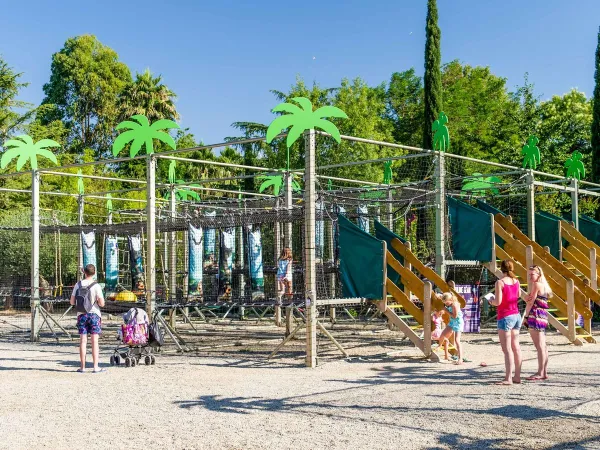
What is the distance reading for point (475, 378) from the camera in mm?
10156

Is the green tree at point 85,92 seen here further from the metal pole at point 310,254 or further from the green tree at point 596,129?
the metal pole at point 310,254

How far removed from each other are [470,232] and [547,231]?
374 cm

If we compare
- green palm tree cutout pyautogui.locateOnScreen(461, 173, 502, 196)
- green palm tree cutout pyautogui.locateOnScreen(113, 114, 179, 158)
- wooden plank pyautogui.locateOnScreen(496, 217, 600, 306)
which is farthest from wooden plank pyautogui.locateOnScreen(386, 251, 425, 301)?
green palm tree cutout pyautogui.locateOnScreen(113, 114, 179, 158)

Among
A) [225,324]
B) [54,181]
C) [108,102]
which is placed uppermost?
[108,102]

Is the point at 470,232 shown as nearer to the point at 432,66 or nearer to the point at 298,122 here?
the point at 298,122

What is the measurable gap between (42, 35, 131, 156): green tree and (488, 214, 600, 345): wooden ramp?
34.7 meters

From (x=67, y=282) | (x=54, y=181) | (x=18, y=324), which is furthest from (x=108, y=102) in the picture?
(x=18, y=324)

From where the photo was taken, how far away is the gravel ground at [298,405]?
668cm

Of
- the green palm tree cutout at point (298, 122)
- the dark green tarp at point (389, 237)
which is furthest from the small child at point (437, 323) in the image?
the green palm tree cutout at point (298, 122)

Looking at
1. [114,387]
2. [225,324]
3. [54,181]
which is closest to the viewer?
[114,387]

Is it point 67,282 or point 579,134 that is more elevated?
point 579,134

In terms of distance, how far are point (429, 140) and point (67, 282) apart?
42.0ft

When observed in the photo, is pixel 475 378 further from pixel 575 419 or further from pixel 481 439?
pixel 481 439

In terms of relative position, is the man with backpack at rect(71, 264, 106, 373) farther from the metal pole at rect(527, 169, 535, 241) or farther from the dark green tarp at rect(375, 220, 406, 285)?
the metal pole at rect(527, 169, 535, 241)
